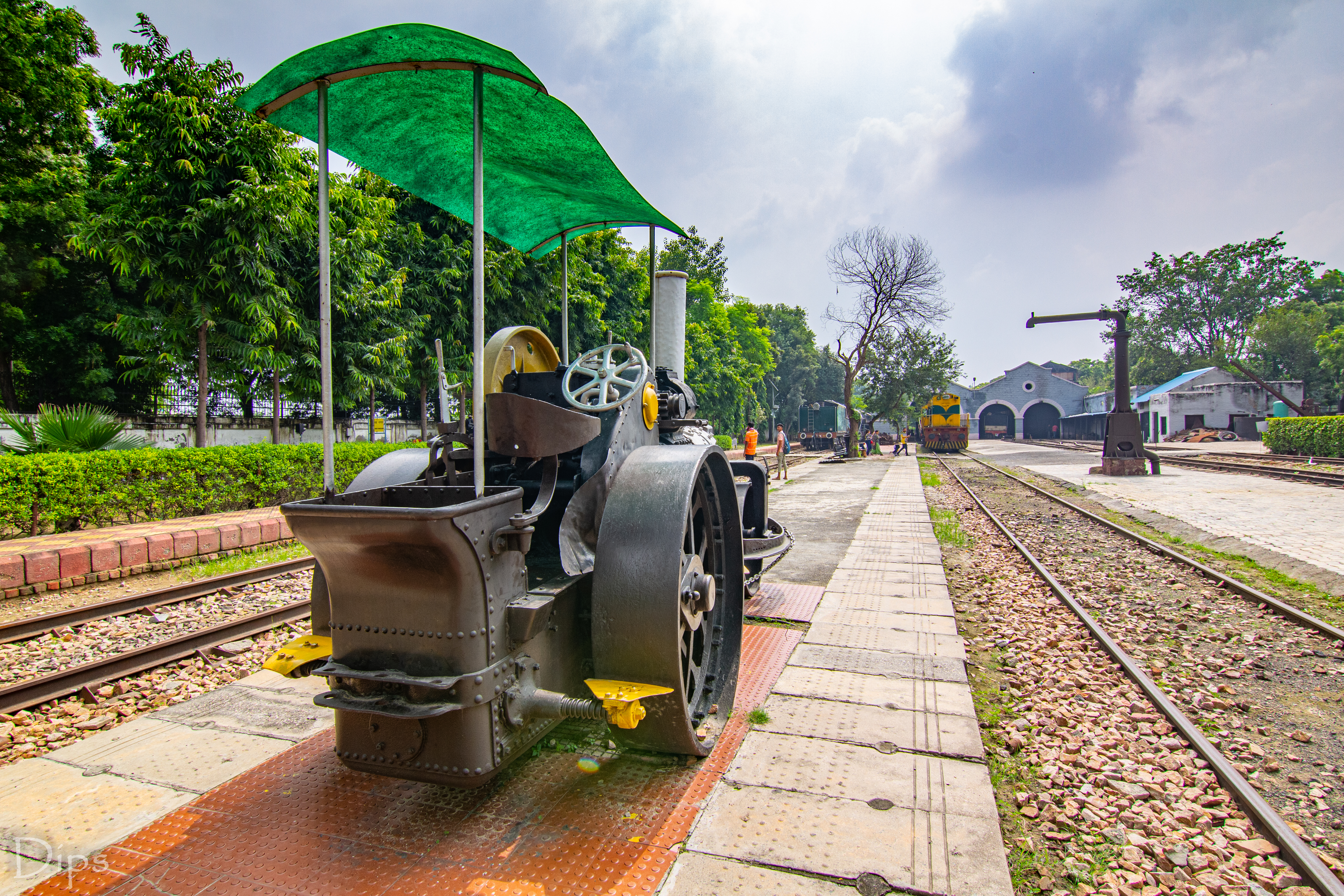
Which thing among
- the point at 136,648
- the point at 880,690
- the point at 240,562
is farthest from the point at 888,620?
the point at 240,562

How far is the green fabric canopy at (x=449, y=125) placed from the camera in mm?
2398

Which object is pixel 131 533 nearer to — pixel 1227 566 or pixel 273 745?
pixel 273 745

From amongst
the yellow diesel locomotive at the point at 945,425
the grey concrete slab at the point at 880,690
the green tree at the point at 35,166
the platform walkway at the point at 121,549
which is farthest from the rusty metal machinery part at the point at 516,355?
the yellow diesel locomotive at the point at 945,425

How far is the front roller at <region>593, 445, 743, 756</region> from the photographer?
2.55m

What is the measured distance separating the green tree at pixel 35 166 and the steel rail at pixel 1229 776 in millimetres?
16918

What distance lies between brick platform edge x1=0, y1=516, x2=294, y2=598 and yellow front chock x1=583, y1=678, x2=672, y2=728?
16.3 ft

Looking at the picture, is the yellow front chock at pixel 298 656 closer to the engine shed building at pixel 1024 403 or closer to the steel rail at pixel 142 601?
the steel rail at pixel 142 601

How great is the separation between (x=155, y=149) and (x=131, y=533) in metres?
6.85

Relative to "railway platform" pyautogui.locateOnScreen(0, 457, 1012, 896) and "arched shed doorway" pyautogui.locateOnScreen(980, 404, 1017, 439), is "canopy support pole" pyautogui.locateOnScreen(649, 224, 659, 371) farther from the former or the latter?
"arched shed doorway" pyautogui.locateOnScreen(980, 404, 1017, 439)

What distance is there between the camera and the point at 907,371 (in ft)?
115

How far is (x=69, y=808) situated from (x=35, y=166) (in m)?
17.3

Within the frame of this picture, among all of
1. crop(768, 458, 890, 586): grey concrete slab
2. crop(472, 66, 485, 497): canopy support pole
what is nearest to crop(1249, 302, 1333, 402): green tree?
crop(768, 458, 890, 586): grey concrete slab

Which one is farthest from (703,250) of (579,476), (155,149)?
(579,476)

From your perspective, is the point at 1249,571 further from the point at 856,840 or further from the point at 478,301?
the point at 478,301
